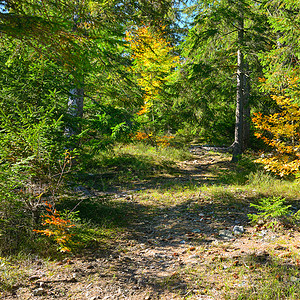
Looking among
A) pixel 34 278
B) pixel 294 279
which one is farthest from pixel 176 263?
pixel 34 278

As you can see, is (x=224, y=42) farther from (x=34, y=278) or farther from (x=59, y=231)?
(x=34, y=278)

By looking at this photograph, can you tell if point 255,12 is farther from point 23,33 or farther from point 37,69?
point 23,33

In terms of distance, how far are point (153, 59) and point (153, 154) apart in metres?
5.89

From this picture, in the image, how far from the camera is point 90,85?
826 centimetres

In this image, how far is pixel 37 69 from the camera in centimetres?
483

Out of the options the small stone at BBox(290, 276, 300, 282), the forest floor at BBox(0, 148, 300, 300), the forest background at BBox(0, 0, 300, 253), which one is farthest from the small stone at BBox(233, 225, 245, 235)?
the forest background at BBox(0, 0, 300, 253)

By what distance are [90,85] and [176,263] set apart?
6.52 meters

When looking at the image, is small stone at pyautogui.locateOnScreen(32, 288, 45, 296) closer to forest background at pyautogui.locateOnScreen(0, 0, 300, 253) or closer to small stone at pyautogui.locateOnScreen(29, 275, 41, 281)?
small stone at pyautogui.locateOnScreen(29, 275, 41, 281)

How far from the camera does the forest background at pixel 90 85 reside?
12.5 ft

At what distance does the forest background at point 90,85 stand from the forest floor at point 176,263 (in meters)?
0.52

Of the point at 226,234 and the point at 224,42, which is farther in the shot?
the point at 224,42

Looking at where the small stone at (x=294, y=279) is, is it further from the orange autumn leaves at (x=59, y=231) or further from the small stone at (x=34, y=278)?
the small stone at (x=34, y=278)

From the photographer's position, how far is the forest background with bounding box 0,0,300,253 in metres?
3.81

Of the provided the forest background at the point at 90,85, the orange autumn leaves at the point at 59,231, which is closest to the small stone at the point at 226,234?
the forest background at the point at 90,85
